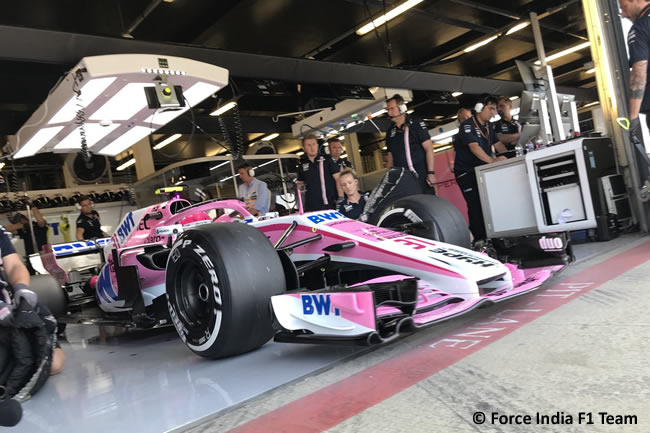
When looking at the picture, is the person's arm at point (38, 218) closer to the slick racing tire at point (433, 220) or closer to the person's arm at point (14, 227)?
the person's arm at point (14, 227)

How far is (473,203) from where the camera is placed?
5770 mm

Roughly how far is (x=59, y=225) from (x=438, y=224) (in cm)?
976

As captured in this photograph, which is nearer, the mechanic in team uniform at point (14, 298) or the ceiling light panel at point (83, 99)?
the mechanic in team uniform at point (14, 298)

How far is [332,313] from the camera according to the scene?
6.98ft

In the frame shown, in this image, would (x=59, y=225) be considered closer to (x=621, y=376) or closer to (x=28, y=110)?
(x=28, y=110)

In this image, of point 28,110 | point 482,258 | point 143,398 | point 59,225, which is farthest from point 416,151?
point 59,225

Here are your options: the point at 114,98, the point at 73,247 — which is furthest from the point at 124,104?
the point at 73,247

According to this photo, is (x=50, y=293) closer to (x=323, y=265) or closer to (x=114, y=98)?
Answer: (x=114, y=98)

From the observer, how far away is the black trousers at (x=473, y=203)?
575 cm

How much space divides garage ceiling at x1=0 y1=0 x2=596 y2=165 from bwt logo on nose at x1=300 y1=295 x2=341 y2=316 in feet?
16.5

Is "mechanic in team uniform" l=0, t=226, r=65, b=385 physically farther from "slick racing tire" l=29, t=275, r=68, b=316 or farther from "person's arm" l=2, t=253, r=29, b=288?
"slick racing tire" l=29, t=275, r=68, b=316

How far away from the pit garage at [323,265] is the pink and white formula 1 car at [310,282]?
0.01 m

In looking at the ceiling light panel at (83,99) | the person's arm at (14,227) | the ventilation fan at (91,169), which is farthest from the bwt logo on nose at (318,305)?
the person's arm at (14,227)

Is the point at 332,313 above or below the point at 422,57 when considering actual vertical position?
below
